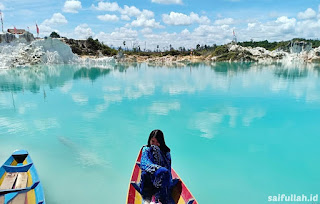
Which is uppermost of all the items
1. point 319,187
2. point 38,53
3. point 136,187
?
point 38,53

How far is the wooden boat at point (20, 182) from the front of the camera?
439 centimetres

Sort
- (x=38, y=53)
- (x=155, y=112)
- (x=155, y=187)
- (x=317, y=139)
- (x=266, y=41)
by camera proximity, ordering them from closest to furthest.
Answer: (x=155, y=187)
(x=317, y=139)
(x=155, y=112)
(x=38, y=53)
(x=266, y=41)

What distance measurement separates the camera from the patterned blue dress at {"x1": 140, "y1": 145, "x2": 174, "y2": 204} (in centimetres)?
408

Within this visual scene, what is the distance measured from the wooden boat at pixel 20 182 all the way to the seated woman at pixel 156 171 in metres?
1.82

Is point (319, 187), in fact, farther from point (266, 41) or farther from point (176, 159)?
point (266, 41)

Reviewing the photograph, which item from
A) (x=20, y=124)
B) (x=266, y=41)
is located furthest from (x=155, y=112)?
(x=266, y=41)

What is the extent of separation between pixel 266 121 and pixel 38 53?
4402 centimetres

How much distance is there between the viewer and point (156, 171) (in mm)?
4059

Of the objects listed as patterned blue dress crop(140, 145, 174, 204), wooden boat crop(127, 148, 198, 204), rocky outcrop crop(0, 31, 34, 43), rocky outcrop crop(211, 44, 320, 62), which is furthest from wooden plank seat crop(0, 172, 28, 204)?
rocky outcrop crop(211, 44, 320, 62)

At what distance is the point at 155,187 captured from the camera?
14.1 feet

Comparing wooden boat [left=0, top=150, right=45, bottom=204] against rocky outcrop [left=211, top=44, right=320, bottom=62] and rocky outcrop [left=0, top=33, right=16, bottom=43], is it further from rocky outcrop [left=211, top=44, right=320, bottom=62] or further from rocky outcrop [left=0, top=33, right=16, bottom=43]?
rocky outcrop [left=211, top=44, right=320, bottom=62]

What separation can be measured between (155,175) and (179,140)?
496 cm

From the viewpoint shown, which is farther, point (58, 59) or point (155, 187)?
point (58, 59)

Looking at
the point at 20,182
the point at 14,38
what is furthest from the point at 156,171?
the point at 14,38
